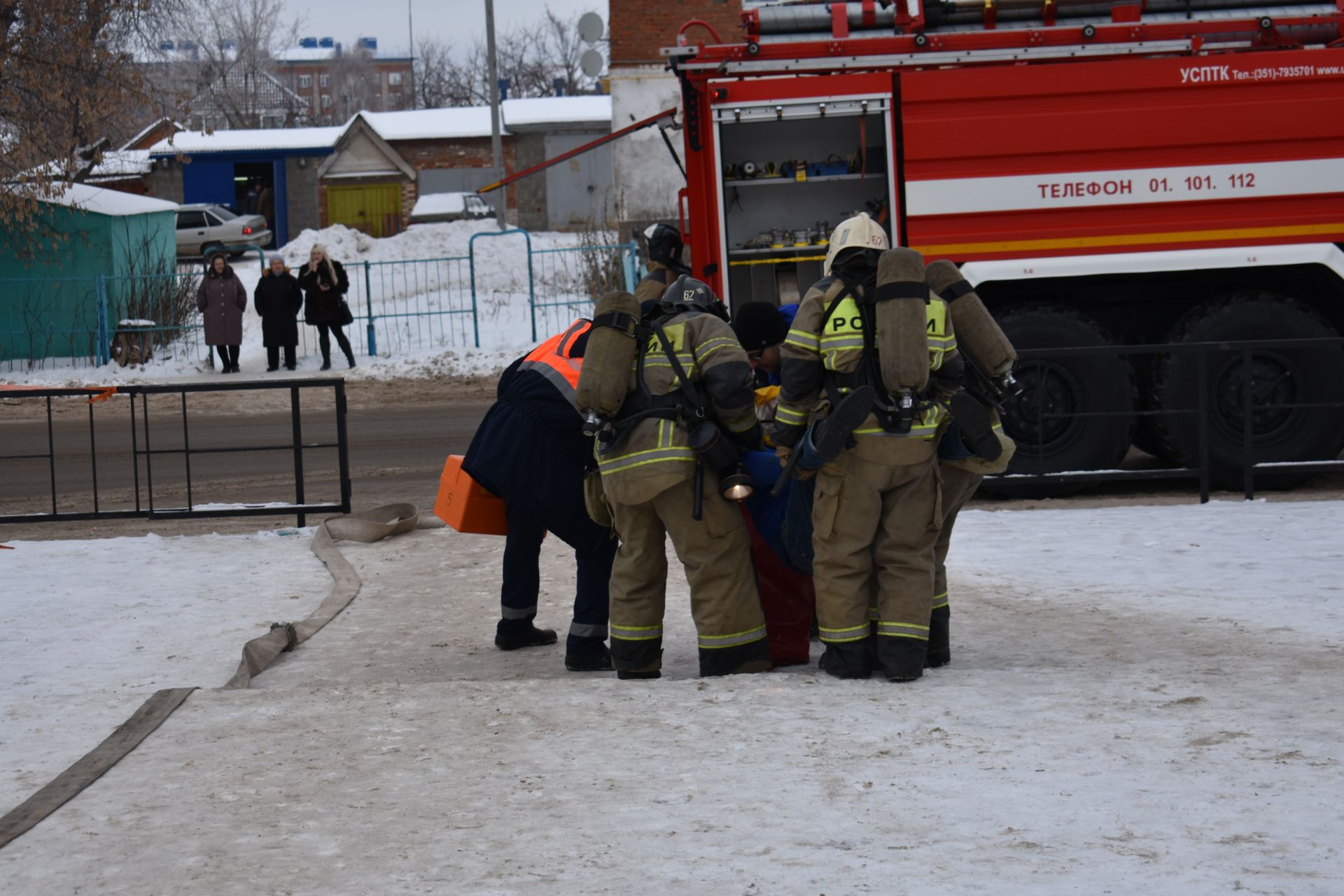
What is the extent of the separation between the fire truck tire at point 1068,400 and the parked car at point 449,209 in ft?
102

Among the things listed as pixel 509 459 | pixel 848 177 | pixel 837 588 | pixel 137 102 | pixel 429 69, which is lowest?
pixel 837 588

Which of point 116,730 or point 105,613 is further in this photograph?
point 105,613

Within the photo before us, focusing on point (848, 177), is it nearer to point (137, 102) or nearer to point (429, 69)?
point (137, 102)

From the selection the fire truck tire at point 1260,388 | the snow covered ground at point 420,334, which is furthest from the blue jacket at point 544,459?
the snow covered ground at point 420,334

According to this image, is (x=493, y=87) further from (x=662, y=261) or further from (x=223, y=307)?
(x=662, y=261)

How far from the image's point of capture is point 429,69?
312 ft

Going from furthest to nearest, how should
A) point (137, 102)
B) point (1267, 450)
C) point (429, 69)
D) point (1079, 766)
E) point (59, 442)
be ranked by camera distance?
point (429, 69)
point (137, 102)
point (59, 442)
point (1267, 450)
point (1079, 766)

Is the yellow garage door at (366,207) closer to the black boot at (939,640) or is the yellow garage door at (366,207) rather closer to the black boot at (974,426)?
the black boot at (939,640)

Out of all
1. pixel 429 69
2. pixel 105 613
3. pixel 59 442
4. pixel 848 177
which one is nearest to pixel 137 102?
pixel 59 442

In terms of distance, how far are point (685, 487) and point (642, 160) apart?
A: 86.7 ft

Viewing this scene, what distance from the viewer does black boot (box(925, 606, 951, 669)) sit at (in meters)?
5.99

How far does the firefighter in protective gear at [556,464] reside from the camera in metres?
6.41

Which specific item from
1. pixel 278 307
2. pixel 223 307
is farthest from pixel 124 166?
pixel 278 307

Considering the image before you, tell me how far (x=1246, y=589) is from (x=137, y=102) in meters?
19.2
